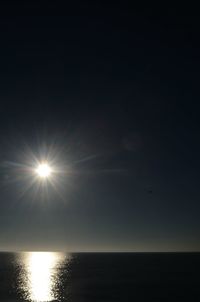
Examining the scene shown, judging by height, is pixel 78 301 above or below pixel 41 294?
below

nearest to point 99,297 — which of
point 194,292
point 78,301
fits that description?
point 78,301

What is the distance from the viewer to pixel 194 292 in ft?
326

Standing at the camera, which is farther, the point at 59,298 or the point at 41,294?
the point at 41,294

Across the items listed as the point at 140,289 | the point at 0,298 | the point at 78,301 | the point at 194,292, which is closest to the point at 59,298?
the point at 78,301

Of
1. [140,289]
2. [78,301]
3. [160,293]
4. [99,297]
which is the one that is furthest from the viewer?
[140,289]

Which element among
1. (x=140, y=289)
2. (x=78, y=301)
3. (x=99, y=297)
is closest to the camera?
(x=78, y=301)

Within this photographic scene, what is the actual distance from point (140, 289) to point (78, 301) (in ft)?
97.6

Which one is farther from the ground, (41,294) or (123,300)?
(41,294)

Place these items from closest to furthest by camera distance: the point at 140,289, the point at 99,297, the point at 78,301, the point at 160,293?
the point at 78,301
the point at 99,297
the point at 160,293
the point at 140,289

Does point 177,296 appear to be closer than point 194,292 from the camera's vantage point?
Yes

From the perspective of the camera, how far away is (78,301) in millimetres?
82250

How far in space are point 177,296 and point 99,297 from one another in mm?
21791

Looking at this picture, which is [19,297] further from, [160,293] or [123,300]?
[160,293]

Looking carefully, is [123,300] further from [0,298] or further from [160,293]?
[0,298]
